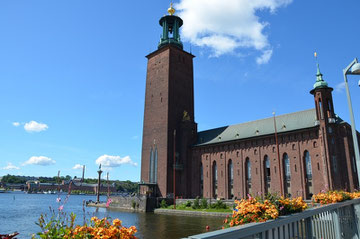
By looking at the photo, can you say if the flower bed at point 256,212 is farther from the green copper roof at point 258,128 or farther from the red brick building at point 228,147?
the green copper roof at point 258,128

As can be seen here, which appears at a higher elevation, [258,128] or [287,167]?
[258,128]

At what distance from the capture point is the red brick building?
1539 inches

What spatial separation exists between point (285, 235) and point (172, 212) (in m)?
37.5

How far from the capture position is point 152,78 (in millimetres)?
59562

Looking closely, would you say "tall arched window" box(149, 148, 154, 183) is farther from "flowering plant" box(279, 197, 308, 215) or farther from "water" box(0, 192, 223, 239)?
"flowering plant" box(279, 197, 308, 215)

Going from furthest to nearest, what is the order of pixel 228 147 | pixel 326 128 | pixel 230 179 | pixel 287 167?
pixel 228 147 → pixel 230 179 → pixel 287 167 → pixel 326 128

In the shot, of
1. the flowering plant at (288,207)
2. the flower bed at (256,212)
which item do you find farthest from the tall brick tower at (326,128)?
the flower bed at (256,212)

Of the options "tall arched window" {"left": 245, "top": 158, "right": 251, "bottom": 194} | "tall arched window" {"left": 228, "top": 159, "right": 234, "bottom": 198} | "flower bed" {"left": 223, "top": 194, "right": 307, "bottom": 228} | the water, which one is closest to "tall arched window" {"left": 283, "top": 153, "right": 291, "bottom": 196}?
"tall arched window" {"left": 245, "top": 158, "right": 251, "bottom": 194}

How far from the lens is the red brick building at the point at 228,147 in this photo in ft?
128

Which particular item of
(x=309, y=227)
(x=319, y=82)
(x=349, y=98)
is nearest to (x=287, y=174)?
(x=319, y=82)

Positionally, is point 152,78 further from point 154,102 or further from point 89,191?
point 89,191

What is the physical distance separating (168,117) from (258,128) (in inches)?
646

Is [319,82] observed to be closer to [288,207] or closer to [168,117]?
[168,117]

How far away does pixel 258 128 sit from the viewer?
48.8 meters
